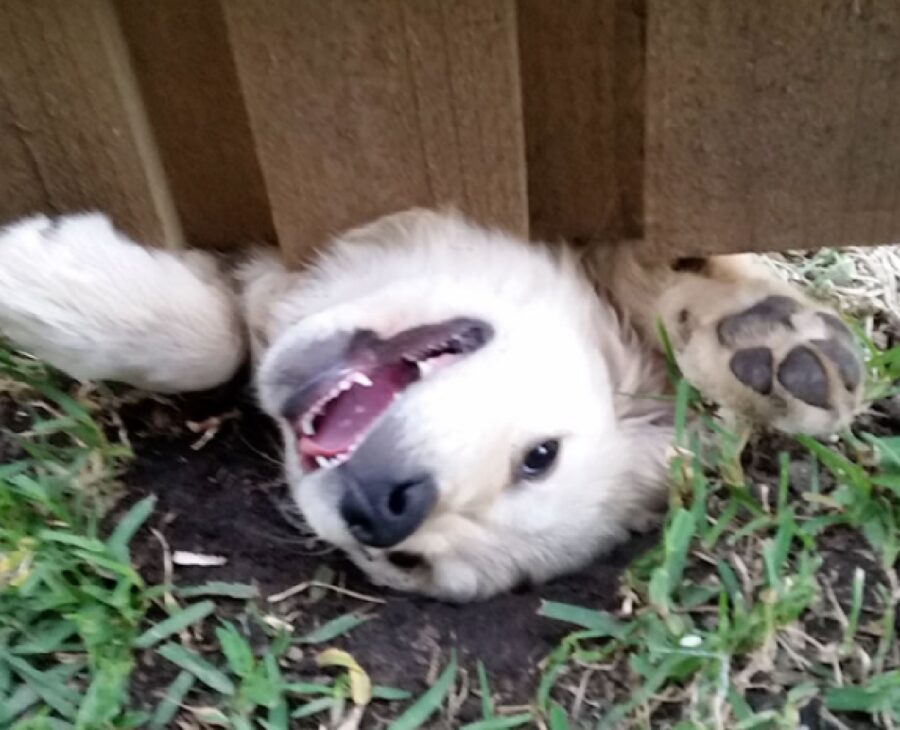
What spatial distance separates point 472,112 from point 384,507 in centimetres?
65

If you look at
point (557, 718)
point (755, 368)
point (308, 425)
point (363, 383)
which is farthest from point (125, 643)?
point (755, 368)

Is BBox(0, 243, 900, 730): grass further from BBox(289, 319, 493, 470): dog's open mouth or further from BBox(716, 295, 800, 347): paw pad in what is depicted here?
BBox(289, 319, 493, 470): dog's open mouth

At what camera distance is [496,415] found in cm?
204

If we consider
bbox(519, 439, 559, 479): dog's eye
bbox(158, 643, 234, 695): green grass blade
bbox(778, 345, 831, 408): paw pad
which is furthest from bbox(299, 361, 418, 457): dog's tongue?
bbox(778, 345, 831, 408): paw pad

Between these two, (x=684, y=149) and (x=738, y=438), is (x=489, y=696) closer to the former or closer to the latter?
→ (x=738, y=438)

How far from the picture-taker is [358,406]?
2.06 metres

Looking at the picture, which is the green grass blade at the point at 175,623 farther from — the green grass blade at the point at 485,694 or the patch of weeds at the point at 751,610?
the patch of weeds at the point at 751,610

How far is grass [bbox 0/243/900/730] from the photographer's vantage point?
6.06 feet

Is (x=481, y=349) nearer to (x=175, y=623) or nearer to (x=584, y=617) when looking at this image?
(x=584, y=617)

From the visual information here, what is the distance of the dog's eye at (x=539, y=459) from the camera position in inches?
83.8

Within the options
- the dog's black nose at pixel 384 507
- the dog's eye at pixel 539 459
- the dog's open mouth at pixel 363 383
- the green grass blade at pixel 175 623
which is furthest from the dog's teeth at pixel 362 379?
the green grass blade at pixel 175 623

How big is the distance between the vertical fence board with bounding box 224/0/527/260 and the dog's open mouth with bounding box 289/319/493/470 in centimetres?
26

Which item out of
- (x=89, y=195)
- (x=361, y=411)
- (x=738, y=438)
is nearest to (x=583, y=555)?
(x=738, y=438)

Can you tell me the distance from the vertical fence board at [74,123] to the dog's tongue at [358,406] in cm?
51
